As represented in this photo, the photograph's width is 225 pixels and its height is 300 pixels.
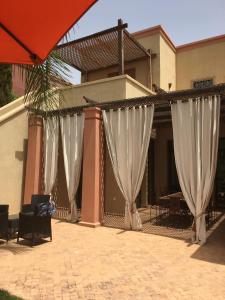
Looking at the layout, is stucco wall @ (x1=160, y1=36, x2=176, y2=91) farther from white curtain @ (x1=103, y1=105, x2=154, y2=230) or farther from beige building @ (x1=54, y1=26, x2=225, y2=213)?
white curtain @ (x1=103, y1=105, x2=154, y2=230)

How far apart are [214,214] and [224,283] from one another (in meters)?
7.37


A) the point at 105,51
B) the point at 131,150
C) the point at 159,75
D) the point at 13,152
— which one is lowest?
the point at 131,150

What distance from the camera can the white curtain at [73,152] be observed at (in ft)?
37.3

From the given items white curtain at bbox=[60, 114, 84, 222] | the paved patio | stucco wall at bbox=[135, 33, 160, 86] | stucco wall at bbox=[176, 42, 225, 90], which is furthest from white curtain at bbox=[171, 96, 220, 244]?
stucco wall at bbox=[176, 42, 225, 90]

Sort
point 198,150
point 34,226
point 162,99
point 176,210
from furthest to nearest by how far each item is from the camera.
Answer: point 176,210 → point 162,99 → point 198,150 → point 34,226

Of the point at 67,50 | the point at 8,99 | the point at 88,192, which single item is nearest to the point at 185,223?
the point at 88,192

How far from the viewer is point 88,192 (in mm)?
10773

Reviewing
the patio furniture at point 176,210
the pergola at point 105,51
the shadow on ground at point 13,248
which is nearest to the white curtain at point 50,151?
the pergola at point 105,51

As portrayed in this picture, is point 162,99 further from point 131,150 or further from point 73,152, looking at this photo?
point 73,152

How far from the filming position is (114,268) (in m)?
6.55

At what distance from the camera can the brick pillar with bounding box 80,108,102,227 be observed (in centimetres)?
1063

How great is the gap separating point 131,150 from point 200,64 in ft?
32.5

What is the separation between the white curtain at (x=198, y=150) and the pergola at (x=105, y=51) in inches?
212

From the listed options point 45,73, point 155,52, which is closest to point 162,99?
point 45,73
